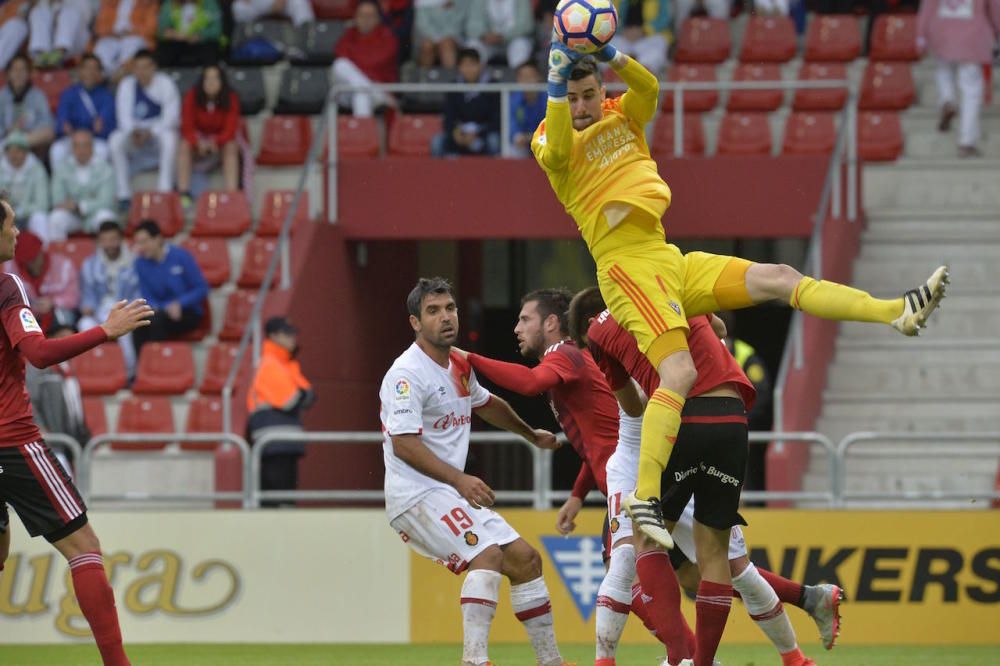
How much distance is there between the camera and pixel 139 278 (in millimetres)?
17156

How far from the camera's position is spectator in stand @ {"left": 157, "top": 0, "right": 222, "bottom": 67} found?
20.6m

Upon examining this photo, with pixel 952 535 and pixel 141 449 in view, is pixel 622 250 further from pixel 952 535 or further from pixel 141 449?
pixel 141 449

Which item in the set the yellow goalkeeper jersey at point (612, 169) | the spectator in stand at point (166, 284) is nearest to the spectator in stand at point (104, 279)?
the spectator in stand at point (166, 284)

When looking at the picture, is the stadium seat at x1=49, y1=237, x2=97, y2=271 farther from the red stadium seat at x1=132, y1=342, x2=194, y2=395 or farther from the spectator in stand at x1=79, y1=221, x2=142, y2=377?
the red stadium seat at x1=132, y1=342, x2=194, y2=395

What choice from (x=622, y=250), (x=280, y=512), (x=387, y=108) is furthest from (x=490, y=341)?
(x=622, y=250)

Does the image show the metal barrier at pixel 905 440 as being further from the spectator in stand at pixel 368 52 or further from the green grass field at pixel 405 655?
the spectator in stand at pixel 368 52

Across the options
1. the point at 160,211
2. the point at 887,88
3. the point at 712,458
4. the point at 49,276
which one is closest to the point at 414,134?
the point at 160,211

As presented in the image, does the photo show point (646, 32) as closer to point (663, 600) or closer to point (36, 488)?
point (663, 600)

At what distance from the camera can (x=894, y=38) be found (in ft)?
66.1

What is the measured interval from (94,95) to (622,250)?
12083 millimetres

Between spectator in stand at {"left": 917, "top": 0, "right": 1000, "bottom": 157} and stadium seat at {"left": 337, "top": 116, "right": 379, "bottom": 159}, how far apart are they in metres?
5.60

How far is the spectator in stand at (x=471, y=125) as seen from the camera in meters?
18.8

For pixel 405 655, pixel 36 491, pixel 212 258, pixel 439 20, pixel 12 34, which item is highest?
pixel 439 20

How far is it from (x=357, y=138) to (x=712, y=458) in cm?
1135
